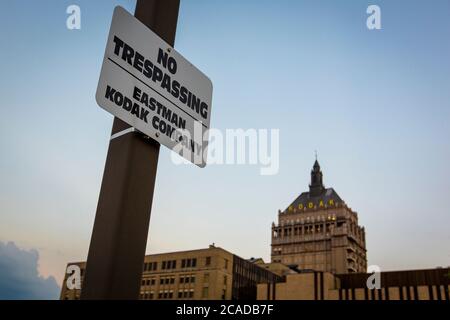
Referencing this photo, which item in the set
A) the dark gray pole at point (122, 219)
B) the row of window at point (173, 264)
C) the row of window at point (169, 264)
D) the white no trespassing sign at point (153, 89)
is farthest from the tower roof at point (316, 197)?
the dark gray pole at point (122, 219)

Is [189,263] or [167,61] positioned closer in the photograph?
[167,61]

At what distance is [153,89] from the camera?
2.44 meters

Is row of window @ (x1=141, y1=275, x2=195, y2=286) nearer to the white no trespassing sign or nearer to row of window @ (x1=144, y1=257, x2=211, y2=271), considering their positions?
row of window @ (x1=144, y1=257, x2=211, y2=271)

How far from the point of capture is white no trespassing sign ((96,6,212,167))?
89.2 inches

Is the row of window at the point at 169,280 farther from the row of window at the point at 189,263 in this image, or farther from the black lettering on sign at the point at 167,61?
the black lettering on sign at the point at 167,61

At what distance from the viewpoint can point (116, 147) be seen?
231cm

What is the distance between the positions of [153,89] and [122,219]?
33.8 inches

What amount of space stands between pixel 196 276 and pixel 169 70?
92.7 metres

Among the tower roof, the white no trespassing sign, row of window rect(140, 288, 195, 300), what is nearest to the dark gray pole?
the white no trespassing sign

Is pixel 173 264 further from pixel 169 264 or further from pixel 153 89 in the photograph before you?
pixel 153 89

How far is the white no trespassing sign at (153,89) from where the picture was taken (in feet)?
7.44

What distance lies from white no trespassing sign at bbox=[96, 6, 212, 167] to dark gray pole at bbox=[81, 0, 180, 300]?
119 millimetres

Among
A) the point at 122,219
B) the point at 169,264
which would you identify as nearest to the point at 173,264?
the point at 169,264
